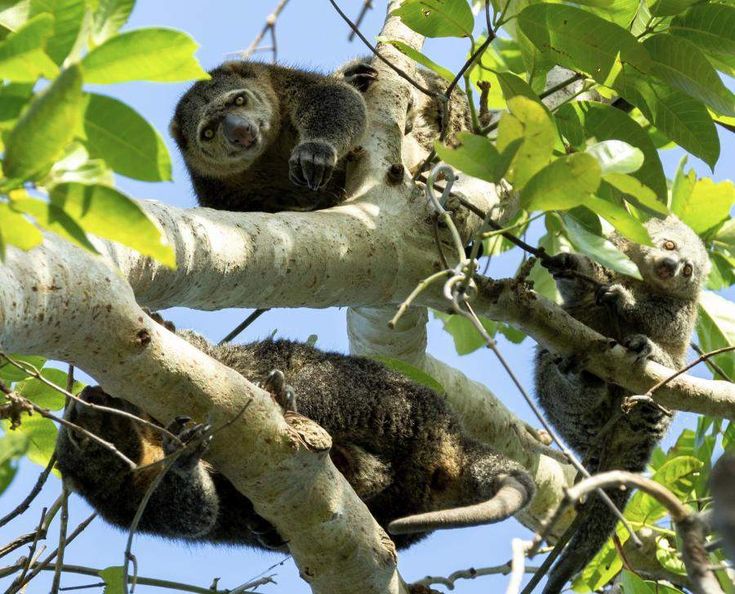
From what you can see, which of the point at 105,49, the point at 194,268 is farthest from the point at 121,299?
the point at 105,49

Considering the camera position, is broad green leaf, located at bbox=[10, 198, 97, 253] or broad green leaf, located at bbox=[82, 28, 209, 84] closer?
broad green leaf, located at bbox=[10, 198, 97, 253]

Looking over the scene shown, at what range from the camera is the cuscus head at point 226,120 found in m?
6.67

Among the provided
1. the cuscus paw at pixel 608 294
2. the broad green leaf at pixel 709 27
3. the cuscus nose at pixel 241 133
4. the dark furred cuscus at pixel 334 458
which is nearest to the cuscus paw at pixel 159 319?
the dark furred cuscus at pixel 334 458

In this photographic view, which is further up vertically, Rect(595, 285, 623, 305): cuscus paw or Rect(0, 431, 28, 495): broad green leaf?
Rect(0, 431, 28, 495): broad green leaf

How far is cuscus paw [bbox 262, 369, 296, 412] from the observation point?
13.2 ft

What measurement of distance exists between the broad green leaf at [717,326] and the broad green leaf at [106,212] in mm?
4601

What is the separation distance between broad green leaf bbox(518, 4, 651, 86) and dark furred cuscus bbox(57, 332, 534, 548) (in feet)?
5.94

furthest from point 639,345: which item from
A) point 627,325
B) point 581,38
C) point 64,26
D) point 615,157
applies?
point 64,26

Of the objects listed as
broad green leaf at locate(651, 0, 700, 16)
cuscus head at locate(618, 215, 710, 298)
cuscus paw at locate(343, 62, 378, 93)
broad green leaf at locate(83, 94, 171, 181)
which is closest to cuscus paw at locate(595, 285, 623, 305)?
cuscus head at locate(618, 215, 710, 298)

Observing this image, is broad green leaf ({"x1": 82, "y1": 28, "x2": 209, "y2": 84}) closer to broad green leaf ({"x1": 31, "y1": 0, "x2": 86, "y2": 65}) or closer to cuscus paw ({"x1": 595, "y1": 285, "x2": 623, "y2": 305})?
broad green leaf ({"x1": 31, "y1": 0, "x2": 86, "y2": 65})

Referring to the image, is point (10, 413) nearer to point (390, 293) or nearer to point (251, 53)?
point (390, 293)

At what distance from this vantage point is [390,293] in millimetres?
4699

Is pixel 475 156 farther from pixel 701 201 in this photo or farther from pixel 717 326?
pixel 717 326

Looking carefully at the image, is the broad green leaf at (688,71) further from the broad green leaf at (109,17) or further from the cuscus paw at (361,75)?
the broad green leaf at (109,17)
